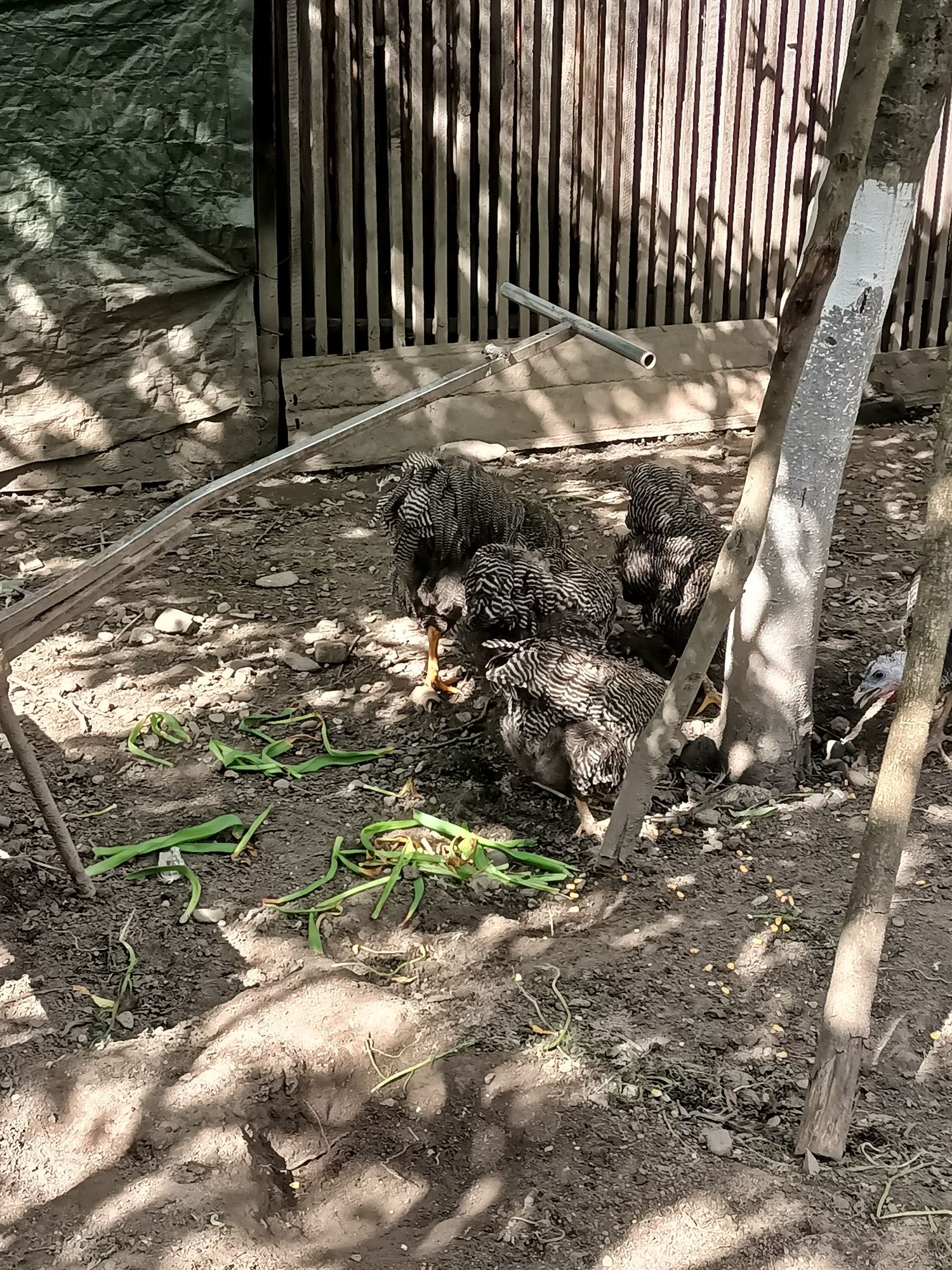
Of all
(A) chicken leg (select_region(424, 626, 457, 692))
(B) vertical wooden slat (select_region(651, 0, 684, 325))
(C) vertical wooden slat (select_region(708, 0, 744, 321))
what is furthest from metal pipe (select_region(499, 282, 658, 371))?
(C) vertical wooden slat (select_region(708, 0, 744, 321))

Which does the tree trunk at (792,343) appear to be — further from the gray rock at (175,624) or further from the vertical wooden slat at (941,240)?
the vertical wooden slat at (941,240)

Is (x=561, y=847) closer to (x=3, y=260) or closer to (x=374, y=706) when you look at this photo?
(x=374, y=706)

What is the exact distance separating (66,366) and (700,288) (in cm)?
400

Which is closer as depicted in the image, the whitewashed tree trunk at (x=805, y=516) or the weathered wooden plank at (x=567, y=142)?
the whitewashed tree trunk at (x=805, y=516)

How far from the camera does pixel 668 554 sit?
584cm

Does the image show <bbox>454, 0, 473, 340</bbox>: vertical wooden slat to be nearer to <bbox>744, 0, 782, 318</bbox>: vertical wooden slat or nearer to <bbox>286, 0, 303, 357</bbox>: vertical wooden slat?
<bbox>286, 0, 303, 357</bbox>: vertical wooden slat

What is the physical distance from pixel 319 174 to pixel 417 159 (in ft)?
1.94

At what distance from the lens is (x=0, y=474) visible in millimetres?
7445

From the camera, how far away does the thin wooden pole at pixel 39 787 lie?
375 centimetres

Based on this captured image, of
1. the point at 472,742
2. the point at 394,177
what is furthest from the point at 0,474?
the point at 472,742

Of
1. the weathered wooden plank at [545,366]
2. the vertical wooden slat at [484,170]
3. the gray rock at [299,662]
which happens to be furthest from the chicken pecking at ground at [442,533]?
the vertical wooden slat at [484,170]

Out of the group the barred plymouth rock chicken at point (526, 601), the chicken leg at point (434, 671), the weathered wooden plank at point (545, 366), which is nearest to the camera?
the barred plymouth rock chicken at point (526, 601)

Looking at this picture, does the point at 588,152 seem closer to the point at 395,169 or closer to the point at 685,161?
the point at 685,161

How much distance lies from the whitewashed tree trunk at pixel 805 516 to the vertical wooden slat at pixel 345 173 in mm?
3650
